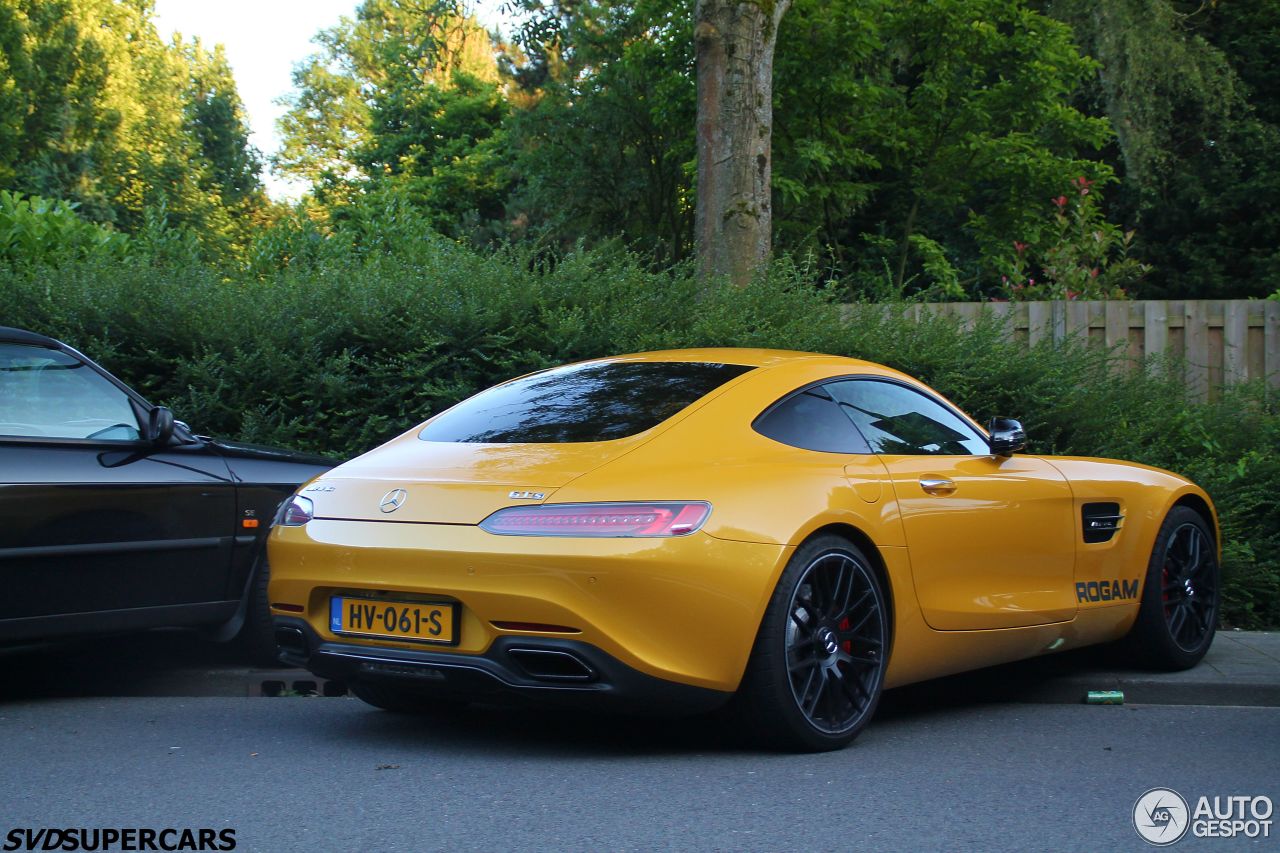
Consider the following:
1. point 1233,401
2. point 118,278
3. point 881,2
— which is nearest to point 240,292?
point 118,278

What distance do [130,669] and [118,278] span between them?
135 inches

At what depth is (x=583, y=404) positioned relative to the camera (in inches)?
208

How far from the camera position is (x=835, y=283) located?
34.2ft

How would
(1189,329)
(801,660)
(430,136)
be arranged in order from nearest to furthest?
(801,660) → (1189,329) → (430,136)

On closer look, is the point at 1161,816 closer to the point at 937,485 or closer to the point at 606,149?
the point at 937,485

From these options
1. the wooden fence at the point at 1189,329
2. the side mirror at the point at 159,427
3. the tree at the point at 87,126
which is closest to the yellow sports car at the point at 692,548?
the side mirror at the point at 159,427

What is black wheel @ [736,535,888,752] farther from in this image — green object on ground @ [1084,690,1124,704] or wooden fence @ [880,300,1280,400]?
wooden fence @ [880,300,1280,400]

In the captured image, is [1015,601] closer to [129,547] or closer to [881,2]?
[129,547]

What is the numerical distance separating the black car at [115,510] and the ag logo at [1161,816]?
386 centimetres

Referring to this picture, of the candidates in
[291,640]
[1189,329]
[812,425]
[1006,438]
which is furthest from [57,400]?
[1189,329]

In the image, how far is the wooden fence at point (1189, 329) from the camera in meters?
11.0

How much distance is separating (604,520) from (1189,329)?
8.10 metres

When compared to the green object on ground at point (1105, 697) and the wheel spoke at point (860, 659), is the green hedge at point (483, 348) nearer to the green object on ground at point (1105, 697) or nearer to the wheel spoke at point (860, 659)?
the green object on ground at point (1105, 697)

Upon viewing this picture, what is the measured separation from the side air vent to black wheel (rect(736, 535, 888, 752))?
148 centimetres
